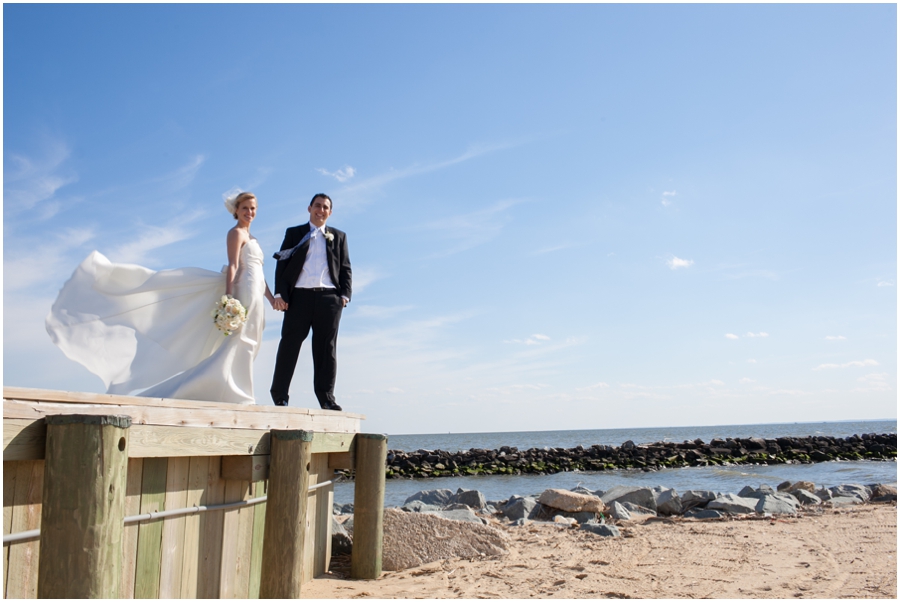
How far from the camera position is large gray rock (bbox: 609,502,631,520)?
10695mm

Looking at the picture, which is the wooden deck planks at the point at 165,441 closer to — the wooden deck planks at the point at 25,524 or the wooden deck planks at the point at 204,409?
the wooden deck planks at the point at 204,409

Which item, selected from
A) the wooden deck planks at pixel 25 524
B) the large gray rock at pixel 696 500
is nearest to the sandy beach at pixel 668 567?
the large gray rock at pixel 696 500

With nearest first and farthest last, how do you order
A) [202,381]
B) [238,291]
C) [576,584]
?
[202,381] < [238,291] < [576,584]

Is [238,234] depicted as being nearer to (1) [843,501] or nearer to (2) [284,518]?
(2) [284,518]

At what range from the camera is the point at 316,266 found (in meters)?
6.39

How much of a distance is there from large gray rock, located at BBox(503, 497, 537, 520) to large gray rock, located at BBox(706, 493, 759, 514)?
2891 millimetres

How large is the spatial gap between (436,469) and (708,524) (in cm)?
2269

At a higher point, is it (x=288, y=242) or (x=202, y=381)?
(x=288, y=242)

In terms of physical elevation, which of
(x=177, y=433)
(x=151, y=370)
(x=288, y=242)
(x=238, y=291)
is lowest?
(x=177, y=433)

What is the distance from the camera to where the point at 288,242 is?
255 inches

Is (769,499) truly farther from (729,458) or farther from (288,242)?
(729,458)

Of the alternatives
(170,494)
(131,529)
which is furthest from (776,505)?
(131,529)

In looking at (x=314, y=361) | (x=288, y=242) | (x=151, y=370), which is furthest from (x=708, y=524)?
(x=151, y=370)

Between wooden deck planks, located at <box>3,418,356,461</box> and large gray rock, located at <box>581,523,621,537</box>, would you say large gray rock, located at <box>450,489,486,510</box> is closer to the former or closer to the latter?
large gray rock, located at <box>581,523,621,537</box>
